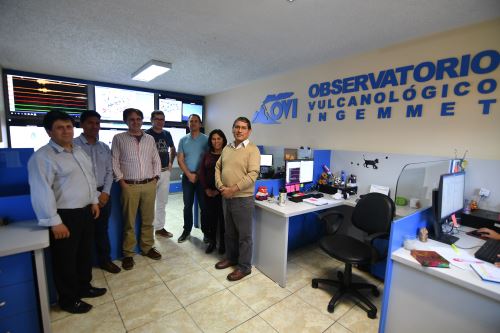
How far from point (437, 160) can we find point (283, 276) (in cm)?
Result: 203

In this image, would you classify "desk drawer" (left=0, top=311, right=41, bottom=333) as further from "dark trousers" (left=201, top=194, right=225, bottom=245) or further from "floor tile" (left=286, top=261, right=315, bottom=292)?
"floor tile" (left=286, top=261, right=315, bottom=292)

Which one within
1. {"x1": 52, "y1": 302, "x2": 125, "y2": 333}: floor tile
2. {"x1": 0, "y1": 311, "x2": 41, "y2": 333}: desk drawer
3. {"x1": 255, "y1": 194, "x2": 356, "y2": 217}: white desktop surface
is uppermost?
{"x1": 255, "y1": 194, "x2": 356, "y2": 217}: white desktop surface

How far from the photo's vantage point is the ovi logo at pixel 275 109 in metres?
4.23

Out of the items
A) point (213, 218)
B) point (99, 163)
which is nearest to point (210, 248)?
point (213, 218)

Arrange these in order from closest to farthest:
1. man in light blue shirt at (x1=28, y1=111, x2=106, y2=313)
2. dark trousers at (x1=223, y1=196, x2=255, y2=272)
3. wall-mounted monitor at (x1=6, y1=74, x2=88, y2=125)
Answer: man in light blue shirt at (x1=28, y1=111, x2=106, y2=313)
dark trousers at (x1=223, y1=196, x2=255, y2=272)
wall-mounted monitor at (x1=6, y1=74, x2=88, y2=125)

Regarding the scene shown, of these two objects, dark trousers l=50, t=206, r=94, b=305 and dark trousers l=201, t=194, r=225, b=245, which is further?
dark trousers l=201, t=194, r=225, b=245

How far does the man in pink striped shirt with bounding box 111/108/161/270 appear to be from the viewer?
8.35 feet

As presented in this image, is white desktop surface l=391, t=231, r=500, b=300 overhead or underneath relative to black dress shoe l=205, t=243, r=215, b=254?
overhead

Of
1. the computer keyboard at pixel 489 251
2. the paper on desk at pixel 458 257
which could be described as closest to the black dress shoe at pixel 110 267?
the paper on desk at pixel 458 257

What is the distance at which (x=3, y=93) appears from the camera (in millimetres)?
4223

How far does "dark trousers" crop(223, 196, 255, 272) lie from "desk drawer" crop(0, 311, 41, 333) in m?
1.61

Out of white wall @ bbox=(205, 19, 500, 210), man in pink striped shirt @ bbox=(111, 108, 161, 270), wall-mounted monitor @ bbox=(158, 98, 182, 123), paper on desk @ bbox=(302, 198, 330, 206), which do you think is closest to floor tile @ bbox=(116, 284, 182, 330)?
man in pink striped shirt @ bbox=(111, 108, 161, 270)

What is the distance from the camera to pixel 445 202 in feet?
5.95

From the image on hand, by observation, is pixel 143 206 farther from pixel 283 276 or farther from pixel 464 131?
pixel 464 131
